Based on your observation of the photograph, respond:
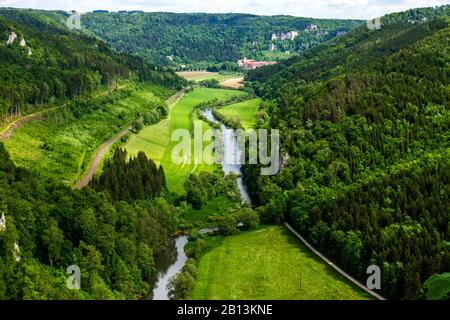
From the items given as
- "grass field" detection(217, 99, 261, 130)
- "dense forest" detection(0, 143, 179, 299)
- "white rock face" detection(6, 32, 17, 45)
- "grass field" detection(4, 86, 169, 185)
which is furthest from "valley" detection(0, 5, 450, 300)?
"grass field" detection(217, 99, 261, 130)

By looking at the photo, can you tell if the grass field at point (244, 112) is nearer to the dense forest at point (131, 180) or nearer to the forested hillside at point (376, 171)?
the forested hillside at point (376, 171)

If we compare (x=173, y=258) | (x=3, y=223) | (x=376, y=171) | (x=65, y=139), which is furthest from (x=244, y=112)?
(x=3, y=223)

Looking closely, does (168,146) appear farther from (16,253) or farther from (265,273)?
(16,253)

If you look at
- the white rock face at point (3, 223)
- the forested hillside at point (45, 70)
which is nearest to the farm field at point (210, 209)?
the white rock face at point (3, 223)

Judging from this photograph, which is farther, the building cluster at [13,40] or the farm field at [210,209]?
the building cluster at [13,40]
